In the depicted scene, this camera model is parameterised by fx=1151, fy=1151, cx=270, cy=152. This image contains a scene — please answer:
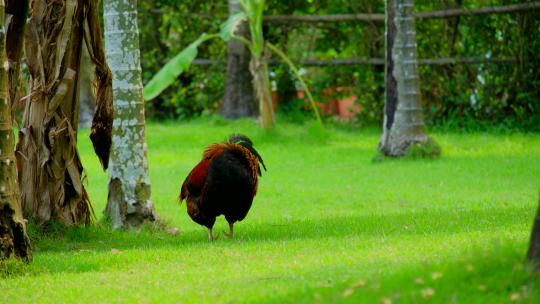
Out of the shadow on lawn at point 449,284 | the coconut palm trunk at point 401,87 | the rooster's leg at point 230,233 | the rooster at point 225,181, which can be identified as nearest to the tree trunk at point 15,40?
the rooster at point 225,181

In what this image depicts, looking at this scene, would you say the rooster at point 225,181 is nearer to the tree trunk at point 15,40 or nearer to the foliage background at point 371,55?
the tree trunk at point 15,40

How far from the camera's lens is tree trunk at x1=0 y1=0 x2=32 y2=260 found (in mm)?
8531

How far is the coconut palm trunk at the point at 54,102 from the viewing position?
10.5 meters

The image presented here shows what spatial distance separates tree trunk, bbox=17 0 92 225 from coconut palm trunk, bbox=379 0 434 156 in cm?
763

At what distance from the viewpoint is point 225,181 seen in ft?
32.9

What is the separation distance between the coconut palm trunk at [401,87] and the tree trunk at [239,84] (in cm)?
543

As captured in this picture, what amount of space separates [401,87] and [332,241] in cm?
812

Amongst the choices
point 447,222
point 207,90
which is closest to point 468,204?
point 447,222

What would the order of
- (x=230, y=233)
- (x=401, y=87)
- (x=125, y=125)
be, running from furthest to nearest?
(x=401, y=87), (x=125, y=125), (x=230, y=233)

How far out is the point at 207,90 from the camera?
24734 mm

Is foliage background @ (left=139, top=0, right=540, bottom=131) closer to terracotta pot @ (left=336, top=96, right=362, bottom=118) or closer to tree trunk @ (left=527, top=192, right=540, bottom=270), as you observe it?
terracotta pot @ (left=336, top=96, right=362, bottom=118)

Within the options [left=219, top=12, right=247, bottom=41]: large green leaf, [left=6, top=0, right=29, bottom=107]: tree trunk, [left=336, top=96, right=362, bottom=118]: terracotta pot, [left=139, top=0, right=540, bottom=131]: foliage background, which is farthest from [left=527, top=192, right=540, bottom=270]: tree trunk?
[left=336, top=96, right=362, bottom=118]: terracotta pot

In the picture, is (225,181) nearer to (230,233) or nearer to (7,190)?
(230,233)

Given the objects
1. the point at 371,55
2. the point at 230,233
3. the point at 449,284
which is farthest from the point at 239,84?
the point at 449,284
